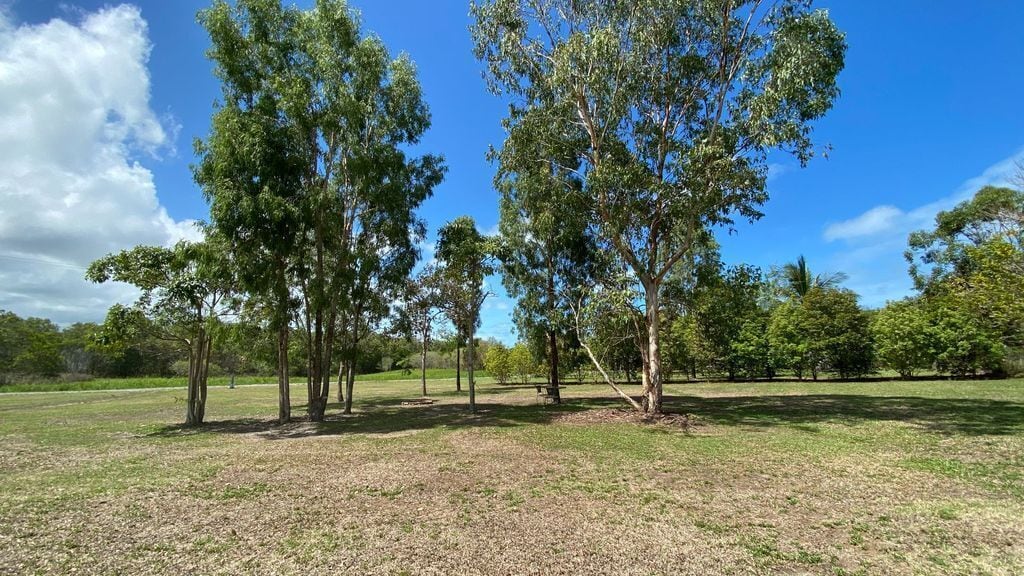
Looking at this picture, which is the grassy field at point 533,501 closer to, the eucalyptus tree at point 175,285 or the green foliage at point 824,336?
the eucalyptus tree at point 175,285

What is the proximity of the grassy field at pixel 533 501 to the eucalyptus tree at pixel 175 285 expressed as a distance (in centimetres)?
316

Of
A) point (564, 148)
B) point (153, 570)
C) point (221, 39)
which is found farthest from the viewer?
point (564, 148)

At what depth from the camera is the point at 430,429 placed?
40.5ft

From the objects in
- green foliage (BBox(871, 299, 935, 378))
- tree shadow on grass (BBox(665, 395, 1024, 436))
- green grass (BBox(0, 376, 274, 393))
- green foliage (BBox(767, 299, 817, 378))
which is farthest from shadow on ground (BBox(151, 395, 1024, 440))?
green grass (BBox(0, 376, 274, 393))

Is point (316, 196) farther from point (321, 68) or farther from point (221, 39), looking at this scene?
point (221, 39)

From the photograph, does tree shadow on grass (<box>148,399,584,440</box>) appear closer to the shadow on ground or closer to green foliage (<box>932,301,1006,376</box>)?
the shadow on ground

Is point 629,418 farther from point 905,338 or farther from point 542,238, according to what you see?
point 905,338

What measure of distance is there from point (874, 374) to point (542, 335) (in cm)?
2887

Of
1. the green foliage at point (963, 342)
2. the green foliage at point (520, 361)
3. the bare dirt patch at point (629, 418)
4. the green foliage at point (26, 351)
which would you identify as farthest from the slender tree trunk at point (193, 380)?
the green foliage at point (26, 351)

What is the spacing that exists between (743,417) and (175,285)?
1674 centimetres

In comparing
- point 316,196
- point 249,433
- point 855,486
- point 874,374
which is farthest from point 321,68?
point 874,374

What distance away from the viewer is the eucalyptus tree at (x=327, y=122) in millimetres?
13547

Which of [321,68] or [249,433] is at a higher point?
[321,68]

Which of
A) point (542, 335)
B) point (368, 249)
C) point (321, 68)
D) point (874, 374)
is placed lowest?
point (874, 374)
